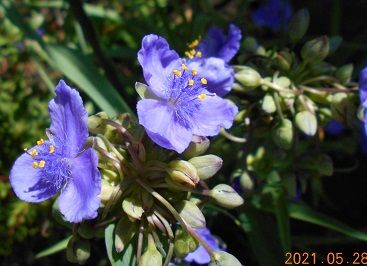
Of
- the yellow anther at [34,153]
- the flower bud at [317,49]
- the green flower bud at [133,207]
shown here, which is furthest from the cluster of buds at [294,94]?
the yellow anther at [34,153]

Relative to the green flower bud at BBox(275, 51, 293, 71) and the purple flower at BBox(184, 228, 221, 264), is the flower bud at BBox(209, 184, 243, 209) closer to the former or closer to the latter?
the purple flower at BBox(184, 228, 221, 264)

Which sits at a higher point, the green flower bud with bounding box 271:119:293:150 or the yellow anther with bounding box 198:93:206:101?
the yellow anther with bounding box 198:93:206:101

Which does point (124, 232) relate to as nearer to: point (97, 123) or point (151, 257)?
point (151, 257)

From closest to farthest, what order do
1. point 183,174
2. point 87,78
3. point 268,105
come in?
1. point 183,174
2. point 268,105
3. point 87,78

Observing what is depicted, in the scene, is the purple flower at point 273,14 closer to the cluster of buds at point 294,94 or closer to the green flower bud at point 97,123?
the cluster of buds at point 294,94

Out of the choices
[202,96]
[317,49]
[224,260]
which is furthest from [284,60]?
[224,260]

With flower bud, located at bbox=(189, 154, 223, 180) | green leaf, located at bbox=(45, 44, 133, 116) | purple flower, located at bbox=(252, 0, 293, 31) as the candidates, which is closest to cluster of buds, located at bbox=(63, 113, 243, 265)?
flower bud, located at bbox=(189, 154, 223, 180)
